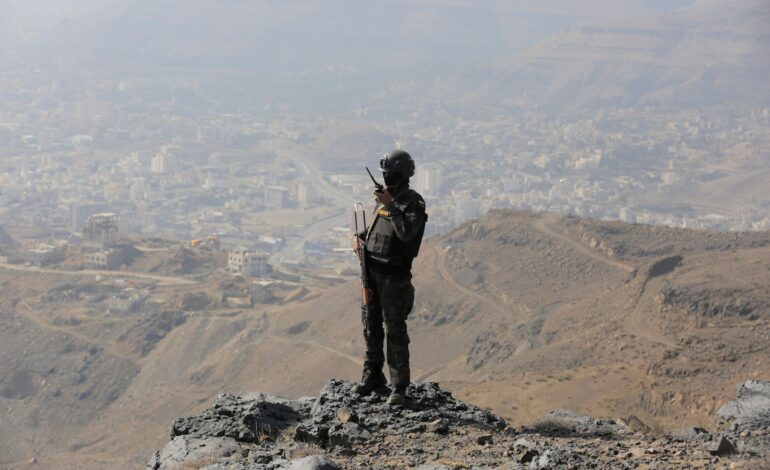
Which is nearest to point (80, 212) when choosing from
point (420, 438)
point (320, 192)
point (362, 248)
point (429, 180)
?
point (320, 192)

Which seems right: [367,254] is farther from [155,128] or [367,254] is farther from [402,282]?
[155,128]

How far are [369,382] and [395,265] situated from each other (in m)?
1.04

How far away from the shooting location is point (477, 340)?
34.3 meters

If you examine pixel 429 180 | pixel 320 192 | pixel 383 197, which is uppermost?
pixel 383 197

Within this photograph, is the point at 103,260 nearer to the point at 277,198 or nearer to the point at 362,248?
the point at 277,198

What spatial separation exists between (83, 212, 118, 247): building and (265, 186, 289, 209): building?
139 ft

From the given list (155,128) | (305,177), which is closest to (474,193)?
(305,177)

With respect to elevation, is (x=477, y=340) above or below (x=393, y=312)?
below

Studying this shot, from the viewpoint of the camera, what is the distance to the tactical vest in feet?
26.5

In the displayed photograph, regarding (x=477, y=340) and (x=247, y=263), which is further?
(x=247, y=263)

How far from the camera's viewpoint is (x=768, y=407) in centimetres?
812

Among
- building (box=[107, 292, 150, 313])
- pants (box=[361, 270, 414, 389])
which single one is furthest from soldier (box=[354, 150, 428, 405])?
building (box=[107, 292, 150, 313])

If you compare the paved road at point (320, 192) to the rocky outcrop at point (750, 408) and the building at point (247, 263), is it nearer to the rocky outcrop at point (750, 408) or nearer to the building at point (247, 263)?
the building at point (247, 263)

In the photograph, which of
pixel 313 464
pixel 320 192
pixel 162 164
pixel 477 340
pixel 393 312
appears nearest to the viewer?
pixel 313 464
